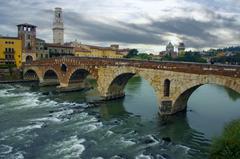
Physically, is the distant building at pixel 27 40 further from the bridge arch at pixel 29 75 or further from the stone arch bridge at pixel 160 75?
the stone arch bridge at pixel 160 75

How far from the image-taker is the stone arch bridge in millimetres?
26156

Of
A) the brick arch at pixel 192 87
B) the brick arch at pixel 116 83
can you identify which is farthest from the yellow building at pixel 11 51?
the brick arch at pixel 192 87

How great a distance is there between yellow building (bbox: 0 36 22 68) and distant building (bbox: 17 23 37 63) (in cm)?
87

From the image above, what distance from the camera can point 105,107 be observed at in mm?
35719

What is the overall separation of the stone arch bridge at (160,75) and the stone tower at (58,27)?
52186 mm

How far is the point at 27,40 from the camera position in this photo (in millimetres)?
68000

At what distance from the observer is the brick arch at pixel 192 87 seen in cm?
2508

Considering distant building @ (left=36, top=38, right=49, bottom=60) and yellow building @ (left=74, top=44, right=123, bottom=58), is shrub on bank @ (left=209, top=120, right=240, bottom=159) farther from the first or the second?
yellow building @ (left=74, top=44, right=123, bottom=58)

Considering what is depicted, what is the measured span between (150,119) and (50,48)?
175 ft

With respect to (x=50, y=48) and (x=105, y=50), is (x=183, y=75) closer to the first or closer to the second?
(x=50, y=48)

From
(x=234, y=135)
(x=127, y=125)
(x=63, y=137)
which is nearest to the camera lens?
(x=234, y=135)

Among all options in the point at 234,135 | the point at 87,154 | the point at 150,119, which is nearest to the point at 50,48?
the point at 150,119

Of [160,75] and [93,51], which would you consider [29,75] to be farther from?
[93,51]

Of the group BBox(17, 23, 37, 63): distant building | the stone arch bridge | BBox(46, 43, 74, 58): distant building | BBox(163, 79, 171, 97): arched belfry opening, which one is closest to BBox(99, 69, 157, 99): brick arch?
the stone arch bridge
